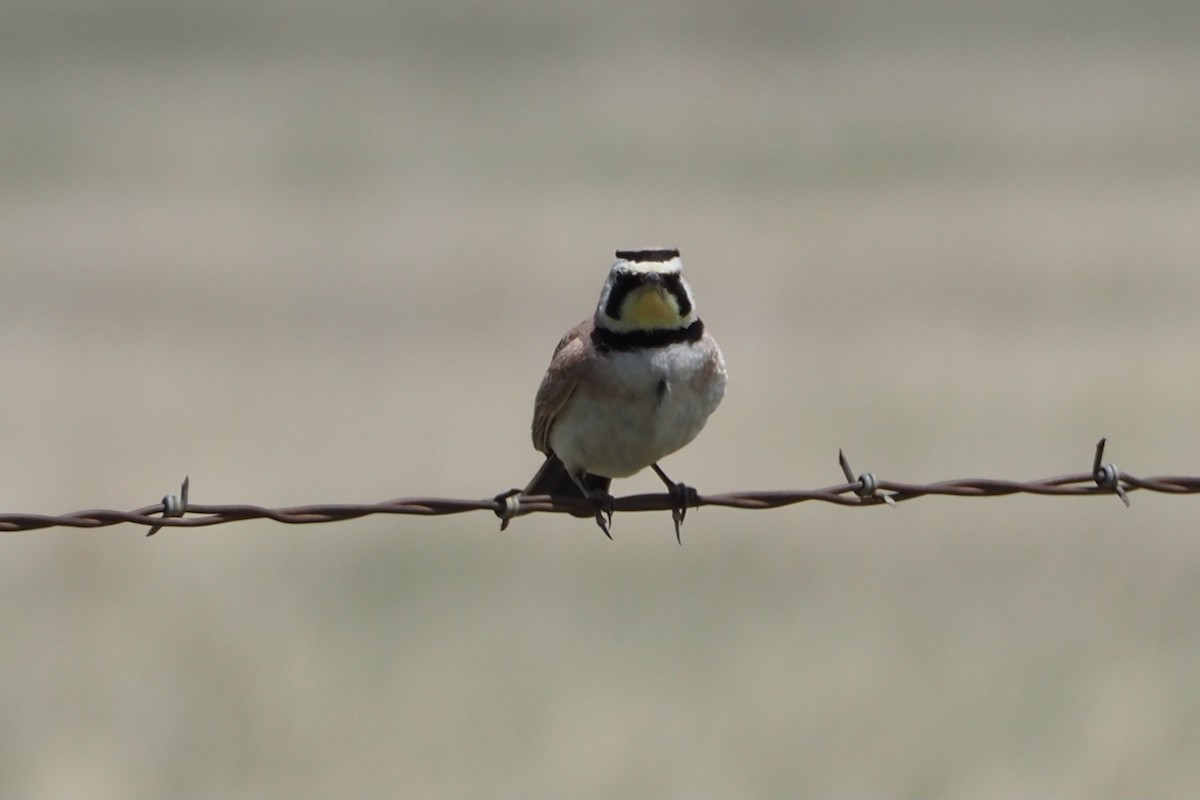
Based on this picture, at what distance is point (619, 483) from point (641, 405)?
22.1ft

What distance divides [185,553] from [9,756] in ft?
9.59

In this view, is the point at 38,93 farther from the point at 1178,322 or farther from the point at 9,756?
the point at 9,756

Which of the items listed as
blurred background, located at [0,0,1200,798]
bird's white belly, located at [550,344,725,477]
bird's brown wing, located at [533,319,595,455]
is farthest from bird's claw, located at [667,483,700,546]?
blurred background, located at [0,0,1200,798]

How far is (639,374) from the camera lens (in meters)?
7.31

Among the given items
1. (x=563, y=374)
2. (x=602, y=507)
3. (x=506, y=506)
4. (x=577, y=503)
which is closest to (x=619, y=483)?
(x=563, y=374)

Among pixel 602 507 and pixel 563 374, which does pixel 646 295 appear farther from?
pixel 602 507

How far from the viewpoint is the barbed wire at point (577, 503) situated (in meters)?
6.05

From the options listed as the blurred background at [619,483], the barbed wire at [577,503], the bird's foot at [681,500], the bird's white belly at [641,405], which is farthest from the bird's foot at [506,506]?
the blurred background at [619,483]

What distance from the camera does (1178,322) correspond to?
685 inches

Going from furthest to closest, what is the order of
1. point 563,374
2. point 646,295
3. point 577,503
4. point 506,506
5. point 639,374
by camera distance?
point 563,374 < point 639,374 < point 646,295 < point 577,503 < point 506,506

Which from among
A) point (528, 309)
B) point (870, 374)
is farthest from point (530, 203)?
point (870, 374)

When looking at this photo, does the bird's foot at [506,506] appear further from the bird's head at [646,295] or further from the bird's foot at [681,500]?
the bird's head at [646,295]

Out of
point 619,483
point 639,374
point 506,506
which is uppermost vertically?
point 639,374

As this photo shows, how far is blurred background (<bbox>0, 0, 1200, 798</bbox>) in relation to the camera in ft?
Answer: 31.3
